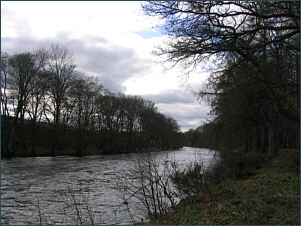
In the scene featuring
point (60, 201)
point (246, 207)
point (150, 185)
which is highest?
point (150, 185)

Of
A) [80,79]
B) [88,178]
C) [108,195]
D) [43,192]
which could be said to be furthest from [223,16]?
[80,79]

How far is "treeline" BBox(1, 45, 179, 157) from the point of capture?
1251 inches

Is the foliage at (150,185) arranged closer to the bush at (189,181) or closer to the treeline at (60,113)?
the bush at (189,181)

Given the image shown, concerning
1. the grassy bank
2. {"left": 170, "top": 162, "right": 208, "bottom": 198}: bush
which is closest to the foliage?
the grassy bank

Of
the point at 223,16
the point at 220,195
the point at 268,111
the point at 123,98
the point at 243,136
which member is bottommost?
the point at 220,195

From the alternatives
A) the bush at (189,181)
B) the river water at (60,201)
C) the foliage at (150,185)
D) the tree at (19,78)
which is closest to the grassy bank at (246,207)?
the foliage at (150,185)

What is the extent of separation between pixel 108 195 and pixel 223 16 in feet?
29.7

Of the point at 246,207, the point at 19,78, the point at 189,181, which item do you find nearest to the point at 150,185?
the point at 246,207

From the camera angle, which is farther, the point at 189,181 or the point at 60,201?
the point at 60,201

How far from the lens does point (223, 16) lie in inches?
333

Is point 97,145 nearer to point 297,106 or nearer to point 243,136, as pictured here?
point 243,136

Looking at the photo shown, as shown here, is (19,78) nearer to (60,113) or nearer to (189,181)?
(60,113)

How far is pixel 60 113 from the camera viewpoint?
4153 cm

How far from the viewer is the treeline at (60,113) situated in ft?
104
